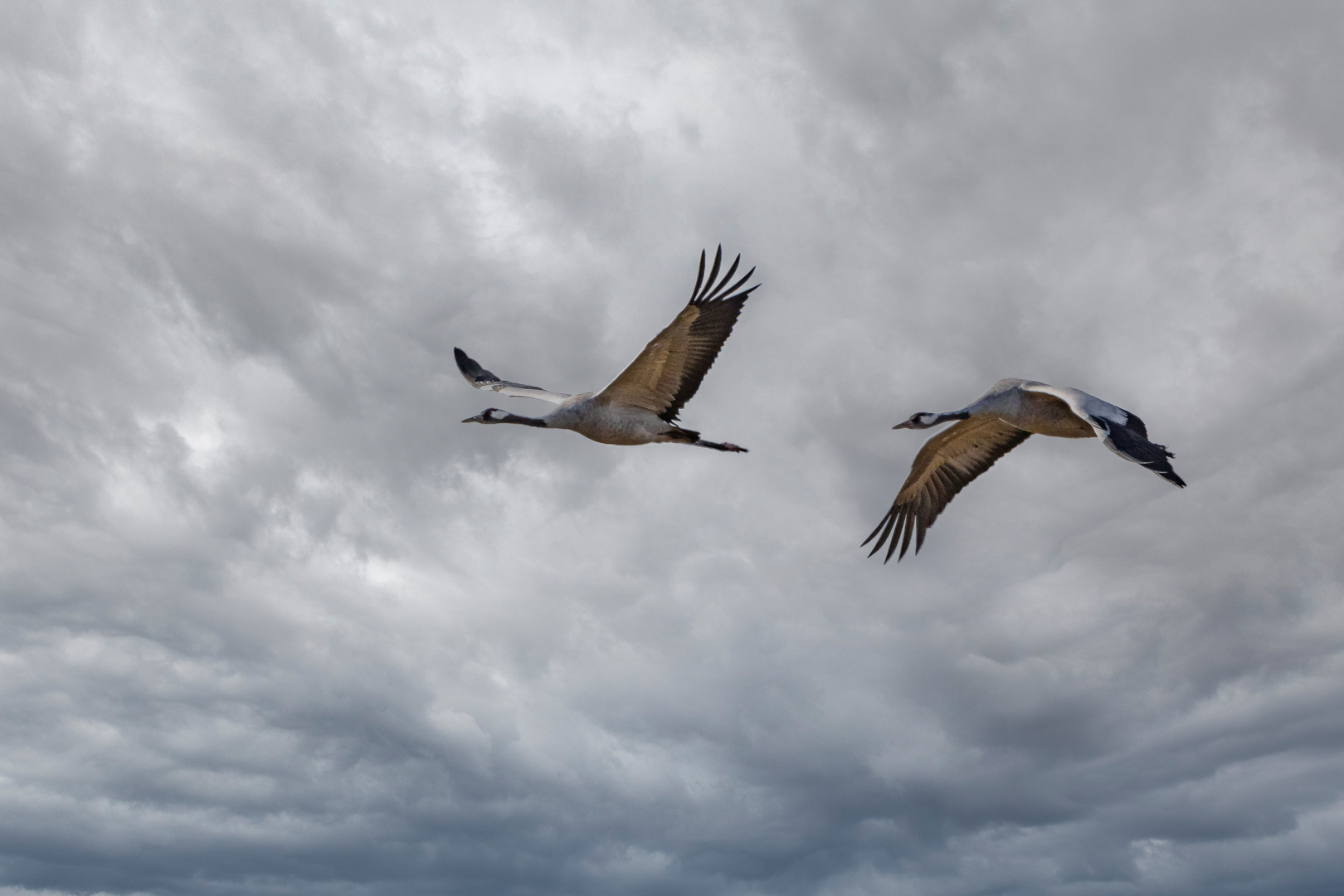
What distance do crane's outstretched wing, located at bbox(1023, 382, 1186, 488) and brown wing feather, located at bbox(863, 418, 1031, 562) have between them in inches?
144

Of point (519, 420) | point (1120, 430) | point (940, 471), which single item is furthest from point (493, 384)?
point (1120, 430)

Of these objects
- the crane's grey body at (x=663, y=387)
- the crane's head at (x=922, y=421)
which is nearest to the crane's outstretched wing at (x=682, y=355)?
the crane's grey body at (x=663, y=387)

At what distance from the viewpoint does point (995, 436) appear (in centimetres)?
2592

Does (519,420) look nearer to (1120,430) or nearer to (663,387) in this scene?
(663,387)

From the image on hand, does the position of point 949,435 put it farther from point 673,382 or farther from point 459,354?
point 459,354

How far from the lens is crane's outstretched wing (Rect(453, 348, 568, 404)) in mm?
27828

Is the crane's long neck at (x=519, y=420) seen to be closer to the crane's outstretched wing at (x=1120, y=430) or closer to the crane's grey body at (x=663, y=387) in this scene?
the crane's grey body at (x=663, y=387)

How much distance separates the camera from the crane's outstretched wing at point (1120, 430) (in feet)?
56.9

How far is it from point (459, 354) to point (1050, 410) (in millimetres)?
19434

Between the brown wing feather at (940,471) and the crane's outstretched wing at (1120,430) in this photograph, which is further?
the brown wing feather at (940,471)

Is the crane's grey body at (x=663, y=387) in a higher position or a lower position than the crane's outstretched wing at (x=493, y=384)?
lower

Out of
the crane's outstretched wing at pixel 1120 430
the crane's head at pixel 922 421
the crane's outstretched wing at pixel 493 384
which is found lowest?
the crane's outstretched wing at pixel 1120 430

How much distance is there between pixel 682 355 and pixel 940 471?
25.0ft

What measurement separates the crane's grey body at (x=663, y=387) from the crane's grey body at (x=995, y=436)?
4.75m
